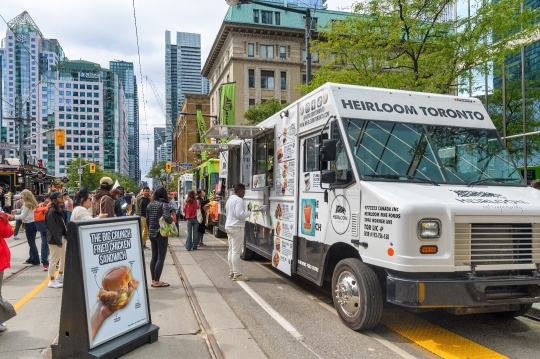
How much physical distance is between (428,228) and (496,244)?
864mm

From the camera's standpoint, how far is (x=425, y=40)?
11578mm

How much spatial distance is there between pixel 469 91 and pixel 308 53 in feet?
16.4

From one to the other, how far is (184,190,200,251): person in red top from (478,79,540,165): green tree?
383 inches

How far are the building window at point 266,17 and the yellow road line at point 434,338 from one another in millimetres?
46402

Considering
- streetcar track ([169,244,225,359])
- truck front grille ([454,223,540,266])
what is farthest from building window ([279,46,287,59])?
truck front grille ([454,223,540,266])

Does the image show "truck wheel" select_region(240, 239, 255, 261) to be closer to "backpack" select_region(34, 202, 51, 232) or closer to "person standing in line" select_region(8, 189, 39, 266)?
"backpack" select_region(34, 202, 51, 232)

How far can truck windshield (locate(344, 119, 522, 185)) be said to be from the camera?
5.56 m

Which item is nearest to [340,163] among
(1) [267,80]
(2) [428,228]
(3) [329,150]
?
(3) [329,150]

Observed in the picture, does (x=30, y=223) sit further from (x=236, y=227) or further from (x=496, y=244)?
(x=496, y=244)

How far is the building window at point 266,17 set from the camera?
159 feet

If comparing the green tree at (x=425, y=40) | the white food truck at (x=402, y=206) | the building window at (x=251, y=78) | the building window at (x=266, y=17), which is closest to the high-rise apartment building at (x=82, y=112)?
the building window at (x=251, y=78)

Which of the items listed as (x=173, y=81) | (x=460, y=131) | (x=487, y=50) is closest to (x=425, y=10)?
(x=487, y=50)

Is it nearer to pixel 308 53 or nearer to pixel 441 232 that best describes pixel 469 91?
pixel 308 53

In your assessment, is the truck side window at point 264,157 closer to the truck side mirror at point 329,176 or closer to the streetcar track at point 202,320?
the streetcar track at point 202,320
